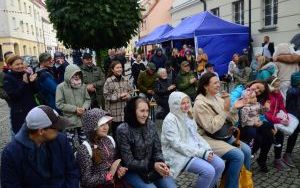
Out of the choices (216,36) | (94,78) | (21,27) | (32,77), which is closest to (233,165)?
(32,77)

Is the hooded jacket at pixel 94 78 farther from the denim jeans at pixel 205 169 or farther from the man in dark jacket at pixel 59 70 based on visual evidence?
the denim jeans at pixel 205 169

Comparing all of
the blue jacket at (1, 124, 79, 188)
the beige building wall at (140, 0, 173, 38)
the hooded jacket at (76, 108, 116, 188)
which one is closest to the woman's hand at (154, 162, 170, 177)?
the hooded jacket at (76, 108, 116, 188)

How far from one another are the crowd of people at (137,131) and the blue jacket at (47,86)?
16 millimetres

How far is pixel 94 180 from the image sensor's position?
11.6 feet

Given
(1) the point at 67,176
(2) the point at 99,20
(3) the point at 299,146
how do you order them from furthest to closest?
(2) the point at 99,20 < (3) the point at 299,146 < (1) the point at 67,176

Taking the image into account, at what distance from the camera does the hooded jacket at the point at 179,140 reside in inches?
165

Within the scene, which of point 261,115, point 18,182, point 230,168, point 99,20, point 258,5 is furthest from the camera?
Result: point 258,5

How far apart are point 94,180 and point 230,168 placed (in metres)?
→ 1.80

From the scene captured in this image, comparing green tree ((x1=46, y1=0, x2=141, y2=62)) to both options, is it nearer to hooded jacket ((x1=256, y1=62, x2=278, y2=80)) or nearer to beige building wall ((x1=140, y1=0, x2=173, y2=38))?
hooded jacket ((x1=256, y1=62, x2=278, y2=80))

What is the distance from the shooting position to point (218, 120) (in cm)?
443

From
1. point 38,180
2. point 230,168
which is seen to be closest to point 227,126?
point 230,168

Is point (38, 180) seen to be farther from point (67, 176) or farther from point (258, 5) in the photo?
point (258, 5)

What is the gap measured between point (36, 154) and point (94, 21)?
5.52 metres

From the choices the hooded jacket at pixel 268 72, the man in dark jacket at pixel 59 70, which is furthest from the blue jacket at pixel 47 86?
the hooded jacket at pixel 268 72
